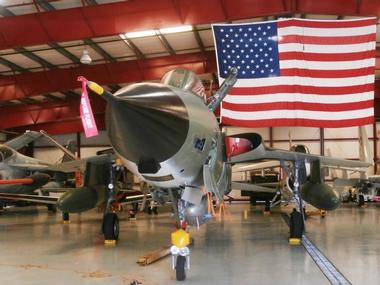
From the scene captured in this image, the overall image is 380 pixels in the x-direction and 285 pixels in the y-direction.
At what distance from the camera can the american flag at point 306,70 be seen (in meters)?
9.62

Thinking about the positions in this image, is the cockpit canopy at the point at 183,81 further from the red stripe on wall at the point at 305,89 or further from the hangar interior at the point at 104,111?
the red stripe on wall at the point at 305,89

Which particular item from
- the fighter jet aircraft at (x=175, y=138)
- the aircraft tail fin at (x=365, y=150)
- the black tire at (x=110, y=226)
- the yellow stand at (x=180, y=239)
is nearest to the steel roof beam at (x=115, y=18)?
the black tire at (x=110, y=226)

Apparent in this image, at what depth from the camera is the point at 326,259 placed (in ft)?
21.8

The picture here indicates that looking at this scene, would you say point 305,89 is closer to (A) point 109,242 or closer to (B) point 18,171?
(A) point 109,242

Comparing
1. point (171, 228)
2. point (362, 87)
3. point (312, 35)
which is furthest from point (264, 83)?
point (171, 228)

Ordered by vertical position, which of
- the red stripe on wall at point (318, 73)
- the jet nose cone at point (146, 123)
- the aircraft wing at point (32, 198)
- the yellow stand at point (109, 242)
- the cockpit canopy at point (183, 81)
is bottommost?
the yellow stand at point (109, 242)

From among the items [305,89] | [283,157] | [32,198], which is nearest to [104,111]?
[283,157]

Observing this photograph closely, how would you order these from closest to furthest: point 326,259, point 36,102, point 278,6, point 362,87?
point 326,259, point 362,87, point 278,6, point 36,102

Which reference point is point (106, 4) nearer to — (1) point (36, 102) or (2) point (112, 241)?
(2) point (112, 241)

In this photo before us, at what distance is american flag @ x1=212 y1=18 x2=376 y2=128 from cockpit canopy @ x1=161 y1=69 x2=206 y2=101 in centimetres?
408

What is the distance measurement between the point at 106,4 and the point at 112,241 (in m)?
6.15

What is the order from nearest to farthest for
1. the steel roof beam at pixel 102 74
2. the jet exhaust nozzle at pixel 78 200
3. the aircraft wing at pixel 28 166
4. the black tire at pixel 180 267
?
the black tire at pixel 180 267
the jet exhaust nozzle at pixel 78 200
the aircraft wing at pixel 28 166
the steel roof beam at pixel 102 74

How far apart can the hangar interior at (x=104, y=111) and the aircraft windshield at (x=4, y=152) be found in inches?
89.8

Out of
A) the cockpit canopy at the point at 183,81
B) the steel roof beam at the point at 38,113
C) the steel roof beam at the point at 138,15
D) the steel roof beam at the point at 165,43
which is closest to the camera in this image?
the cockpit canopy at the point at 183,81
